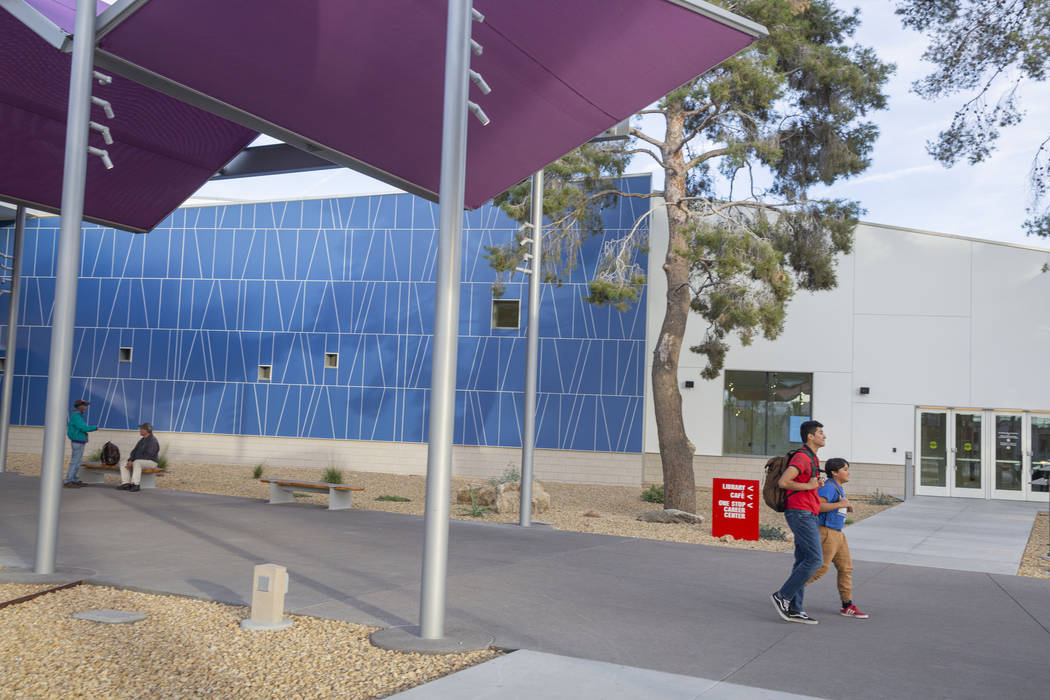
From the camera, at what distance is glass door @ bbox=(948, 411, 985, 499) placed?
23297 millimetres

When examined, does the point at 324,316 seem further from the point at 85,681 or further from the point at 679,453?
the point at 85,681

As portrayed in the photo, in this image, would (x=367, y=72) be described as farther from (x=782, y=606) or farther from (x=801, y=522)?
(x=782, y=606)

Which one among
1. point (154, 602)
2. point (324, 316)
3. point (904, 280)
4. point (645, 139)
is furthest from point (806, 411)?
point (154, 602)

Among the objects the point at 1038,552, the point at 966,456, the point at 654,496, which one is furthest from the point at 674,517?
the point at 966,456

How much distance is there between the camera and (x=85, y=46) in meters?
8.48

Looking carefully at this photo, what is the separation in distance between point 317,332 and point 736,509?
16.4 metres

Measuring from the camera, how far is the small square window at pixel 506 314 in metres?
25.2

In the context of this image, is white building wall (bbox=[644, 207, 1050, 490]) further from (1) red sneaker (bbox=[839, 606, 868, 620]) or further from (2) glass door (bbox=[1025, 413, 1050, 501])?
(1) red sneaker (bbox=[839, 606, 868, 620])

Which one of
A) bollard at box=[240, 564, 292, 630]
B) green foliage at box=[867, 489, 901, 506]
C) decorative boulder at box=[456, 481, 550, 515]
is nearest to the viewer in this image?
bollard at box=[240, 564, 292, 630]

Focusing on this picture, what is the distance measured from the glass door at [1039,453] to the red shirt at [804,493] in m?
18.9

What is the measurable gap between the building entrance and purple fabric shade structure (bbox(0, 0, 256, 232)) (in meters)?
18.7

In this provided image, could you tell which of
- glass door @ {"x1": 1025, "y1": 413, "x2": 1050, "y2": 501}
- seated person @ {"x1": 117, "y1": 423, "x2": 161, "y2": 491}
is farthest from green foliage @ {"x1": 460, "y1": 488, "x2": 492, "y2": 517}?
glass door @ {"x1": 1025, "y1": 413, "x2": 1050, "y2": 501}

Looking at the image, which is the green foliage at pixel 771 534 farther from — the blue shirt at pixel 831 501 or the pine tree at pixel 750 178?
the blue shirt at pixel 831 501

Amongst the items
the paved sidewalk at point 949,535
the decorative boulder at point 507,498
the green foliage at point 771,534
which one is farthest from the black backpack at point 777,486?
the decorative boulder at point 507,498
